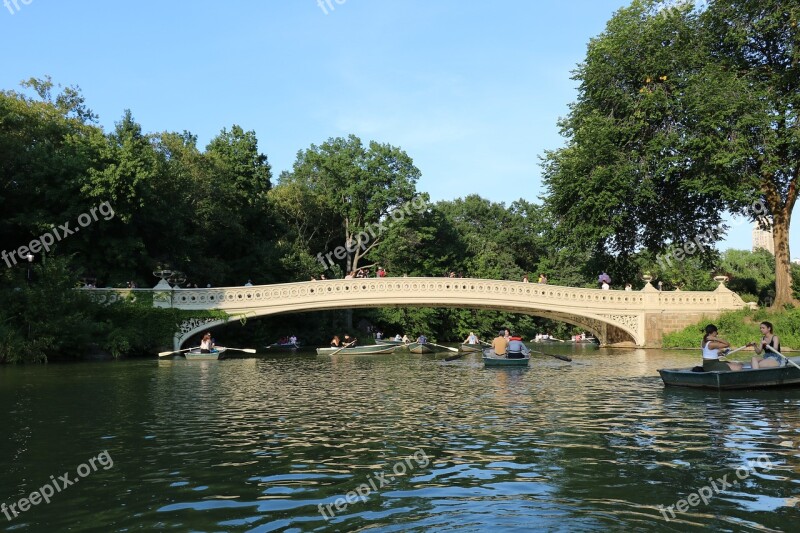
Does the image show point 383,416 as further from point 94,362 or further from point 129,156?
point 129,156

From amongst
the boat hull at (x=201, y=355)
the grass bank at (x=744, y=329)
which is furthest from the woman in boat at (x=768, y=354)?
the boat hull at (x=201, y=355)

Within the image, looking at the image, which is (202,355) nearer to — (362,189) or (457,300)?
(457,300)

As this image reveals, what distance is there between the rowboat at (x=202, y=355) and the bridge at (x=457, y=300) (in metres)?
3.18

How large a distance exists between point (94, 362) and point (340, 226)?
26.5 m

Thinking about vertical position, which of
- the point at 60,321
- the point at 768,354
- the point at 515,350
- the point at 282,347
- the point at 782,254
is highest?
the point at 782,254

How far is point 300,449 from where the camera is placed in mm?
8398

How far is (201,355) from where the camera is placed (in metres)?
26.9

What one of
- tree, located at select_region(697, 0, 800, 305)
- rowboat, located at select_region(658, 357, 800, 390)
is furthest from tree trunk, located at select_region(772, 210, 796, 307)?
rowboat, located at select_region(658, 357, 800, 390)

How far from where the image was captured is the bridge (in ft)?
100

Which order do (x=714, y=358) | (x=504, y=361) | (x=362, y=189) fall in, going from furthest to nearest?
1. (x=362, y=189)
2. (x=504, y=361)
3. (x=714, y=358)

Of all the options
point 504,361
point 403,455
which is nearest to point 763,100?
point 504,361

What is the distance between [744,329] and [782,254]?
11.1ft

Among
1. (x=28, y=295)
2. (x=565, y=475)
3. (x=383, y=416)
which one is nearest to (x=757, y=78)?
(x=383, y=416)

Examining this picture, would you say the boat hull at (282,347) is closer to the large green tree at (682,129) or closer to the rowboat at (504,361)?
the large green tree at (682,129)
